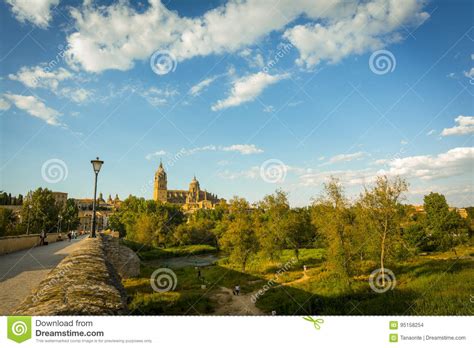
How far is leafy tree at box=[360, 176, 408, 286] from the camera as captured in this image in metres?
21.4

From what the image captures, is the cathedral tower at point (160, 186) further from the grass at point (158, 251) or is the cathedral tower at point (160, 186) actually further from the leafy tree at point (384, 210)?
the leafy tree at point (384, 210)

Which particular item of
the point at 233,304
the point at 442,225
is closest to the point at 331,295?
the point at 233,304

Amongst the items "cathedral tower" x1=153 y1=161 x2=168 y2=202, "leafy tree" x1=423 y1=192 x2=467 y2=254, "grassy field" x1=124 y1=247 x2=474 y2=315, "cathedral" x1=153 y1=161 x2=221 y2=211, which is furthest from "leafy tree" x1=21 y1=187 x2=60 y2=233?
"cathedral tower" x1=153 y1=161 x2=168 y2=202

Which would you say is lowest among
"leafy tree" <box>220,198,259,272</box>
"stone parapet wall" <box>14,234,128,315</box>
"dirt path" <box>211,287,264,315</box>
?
"dirt path" <box>211,287,264,315</box>

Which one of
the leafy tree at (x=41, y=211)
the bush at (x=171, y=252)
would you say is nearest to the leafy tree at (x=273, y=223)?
the bush at (x=171, y=252)

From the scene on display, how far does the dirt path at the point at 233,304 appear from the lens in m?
16.5

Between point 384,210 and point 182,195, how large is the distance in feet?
528

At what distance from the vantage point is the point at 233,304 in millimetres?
18188

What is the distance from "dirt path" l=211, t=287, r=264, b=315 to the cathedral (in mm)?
128720

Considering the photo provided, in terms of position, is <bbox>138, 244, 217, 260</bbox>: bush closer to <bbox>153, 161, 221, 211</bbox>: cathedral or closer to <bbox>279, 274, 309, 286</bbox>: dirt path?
<bbox>279, 274, 309, 286</bbox>: dirt path

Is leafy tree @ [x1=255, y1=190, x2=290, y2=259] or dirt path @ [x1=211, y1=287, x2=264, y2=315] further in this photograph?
leafy tree @ [x1=255, y1=190, x2=290, y2=259]

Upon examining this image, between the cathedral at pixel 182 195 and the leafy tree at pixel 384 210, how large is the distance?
129 meters

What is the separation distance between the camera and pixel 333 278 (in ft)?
70.8

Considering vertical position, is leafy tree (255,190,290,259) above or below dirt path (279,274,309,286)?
above
